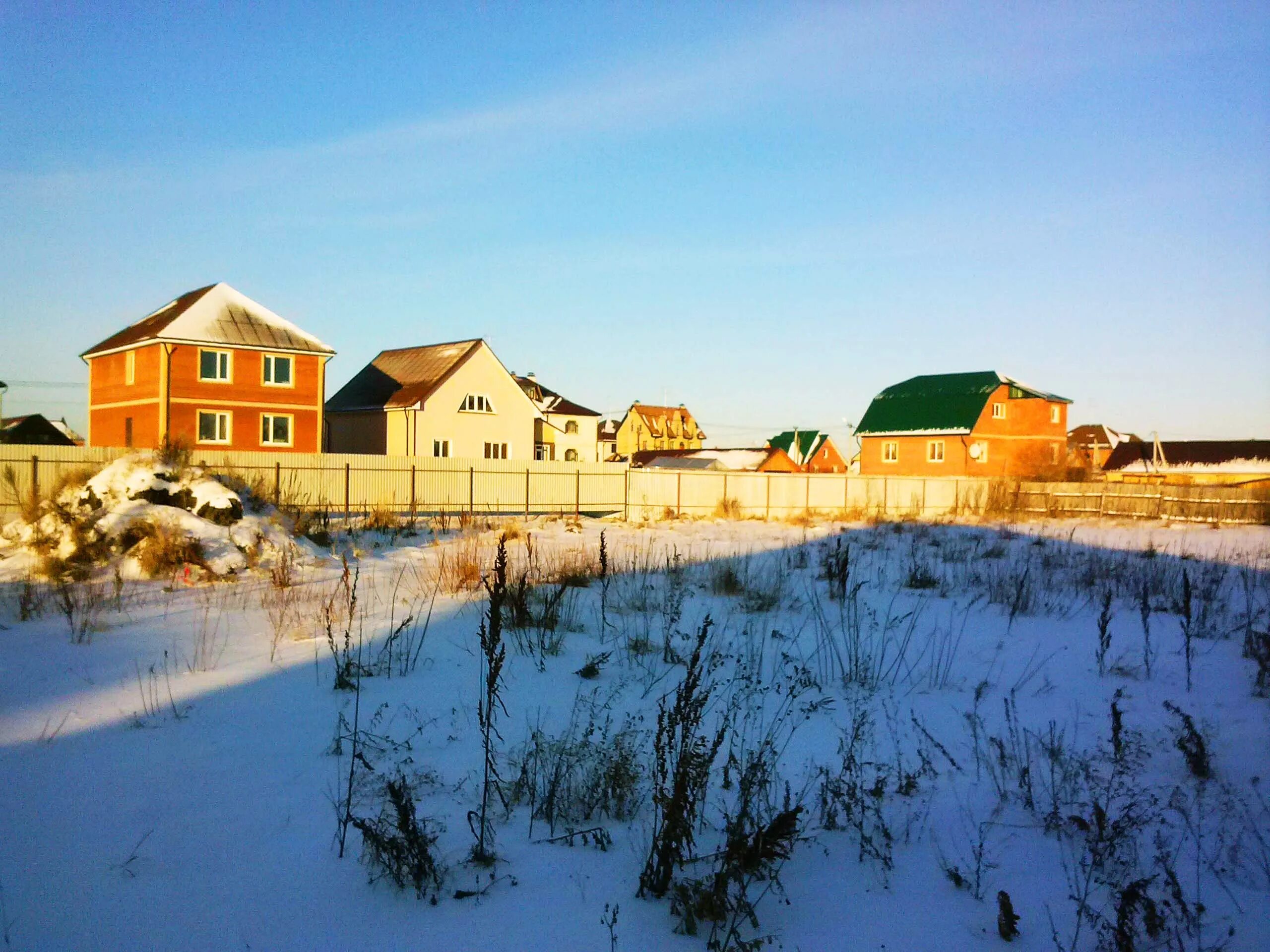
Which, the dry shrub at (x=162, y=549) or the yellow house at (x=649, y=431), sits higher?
the yellow house at (x=649, y=431)

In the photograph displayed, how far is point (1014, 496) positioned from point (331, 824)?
3029cm

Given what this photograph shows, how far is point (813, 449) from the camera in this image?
266ft

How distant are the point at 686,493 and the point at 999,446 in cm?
2593

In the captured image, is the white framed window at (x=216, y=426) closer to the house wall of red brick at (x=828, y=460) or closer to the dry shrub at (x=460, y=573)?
the dry shrub at (x=460, y=573)

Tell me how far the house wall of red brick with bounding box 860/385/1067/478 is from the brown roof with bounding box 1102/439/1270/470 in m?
6.81

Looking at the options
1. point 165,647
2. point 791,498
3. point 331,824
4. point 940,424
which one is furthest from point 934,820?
point 940,424

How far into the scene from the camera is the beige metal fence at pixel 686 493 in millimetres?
26984

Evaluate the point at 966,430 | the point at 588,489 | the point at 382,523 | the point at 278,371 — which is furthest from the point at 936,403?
the point at 382,523

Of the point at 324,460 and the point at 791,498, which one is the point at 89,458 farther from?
the point at 791,498

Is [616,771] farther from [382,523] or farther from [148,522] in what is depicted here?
[382,523]

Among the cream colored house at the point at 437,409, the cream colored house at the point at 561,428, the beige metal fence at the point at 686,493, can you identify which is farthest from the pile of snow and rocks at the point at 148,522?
the cream colored house at the point at 561,428

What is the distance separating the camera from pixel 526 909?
111 inches

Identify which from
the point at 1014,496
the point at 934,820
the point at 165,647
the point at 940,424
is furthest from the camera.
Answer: the point at 940,424

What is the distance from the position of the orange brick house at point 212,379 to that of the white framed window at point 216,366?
3cm
